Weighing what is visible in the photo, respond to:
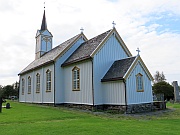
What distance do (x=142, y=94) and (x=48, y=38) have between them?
2076cm

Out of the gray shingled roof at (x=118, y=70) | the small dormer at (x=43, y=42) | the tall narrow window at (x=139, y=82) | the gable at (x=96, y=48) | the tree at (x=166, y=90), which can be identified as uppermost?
the small dormer at (x=43, y=42)

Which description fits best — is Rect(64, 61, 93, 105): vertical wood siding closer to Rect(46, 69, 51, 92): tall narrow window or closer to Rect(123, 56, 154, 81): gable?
Rect(46, 69, 51, 92): tall narrow window

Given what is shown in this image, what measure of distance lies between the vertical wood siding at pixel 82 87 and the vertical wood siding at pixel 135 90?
3404 millimetres

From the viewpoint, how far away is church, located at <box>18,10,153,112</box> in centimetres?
1552

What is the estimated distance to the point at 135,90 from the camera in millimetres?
15680

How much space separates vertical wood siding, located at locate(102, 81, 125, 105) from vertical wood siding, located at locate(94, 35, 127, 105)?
0.46 meters

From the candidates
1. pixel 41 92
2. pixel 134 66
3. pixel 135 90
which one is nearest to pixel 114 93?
pixel 135 90

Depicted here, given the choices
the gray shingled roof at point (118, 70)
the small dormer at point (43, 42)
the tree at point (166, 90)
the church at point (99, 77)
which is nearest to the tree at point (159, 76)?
the tree at point (166, 90)

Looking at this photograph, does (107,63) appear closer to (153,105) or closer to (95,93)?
(95,93)

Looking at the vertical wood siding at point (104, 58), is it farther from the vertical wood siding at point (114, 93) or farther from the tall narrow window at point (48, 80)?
the tall narrow window at point (48, 80)

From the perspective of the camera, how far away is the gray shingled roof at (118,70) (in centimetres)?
1555

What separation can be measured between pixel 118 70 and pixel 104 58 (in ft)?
6.63

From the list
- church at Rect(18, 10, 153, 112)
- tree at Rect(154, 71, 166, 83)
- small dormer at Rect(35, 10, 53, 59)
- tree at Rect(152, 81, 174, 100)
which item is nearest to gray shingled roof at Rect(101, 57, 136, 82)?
church at Rect(18, 10, 153, 112)

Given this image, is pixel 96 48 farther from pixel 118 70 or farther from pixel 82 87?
pixel 82 87
